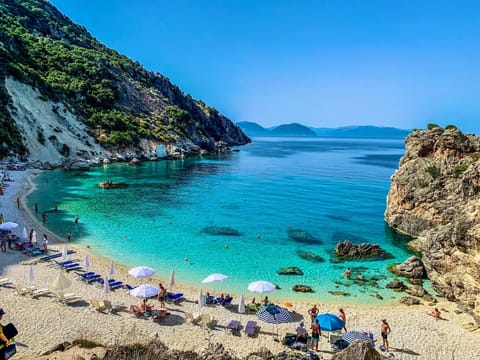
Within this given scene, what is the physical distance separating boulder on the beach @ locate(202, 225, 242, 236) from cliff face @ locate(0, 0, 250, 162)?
5034 cm

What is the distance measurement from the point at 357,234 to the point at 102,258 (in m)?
24.8

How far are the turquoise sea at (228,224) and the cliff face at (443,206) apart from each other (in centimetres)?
304

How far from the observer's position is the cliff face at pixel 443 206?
66.0 feet

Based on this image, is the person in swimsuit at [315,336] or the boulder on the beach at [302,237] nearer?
the person in swimsuit at [315,336]

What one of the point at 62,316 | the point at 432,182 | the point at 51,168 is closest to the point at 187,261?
the point at 62,316

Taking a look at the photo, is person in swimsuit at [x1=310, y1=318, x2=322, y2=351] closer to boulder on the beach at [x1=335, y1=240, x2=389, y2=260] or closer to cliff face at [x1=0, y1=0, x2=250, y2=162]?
boulder on the beach at [x1=335, y1=240, x2=389, y2=260]

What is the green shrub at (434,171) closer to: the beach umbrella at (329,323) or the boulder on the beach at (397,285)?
the boulder on the beach at (397,285)

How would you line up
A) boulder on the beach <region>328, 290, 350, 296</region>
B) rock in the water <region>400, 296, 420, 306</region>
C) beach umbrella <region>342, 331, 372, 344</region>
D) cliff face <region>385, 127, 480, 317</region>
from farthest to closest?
boulder on the beach <region>328, 290, 350, 296</region>
rock in the water <region>400, 296, 420, 306</region>
cliff face <region>385, 127, 480, 317</region>
beach umbrella <region>342, 331, 372, 344</region>

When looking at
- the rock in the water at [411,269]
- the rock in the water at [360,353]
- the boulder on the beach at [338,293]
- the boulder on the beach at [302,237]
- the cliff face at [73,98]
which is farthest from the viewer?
the cliff face at [73,98]

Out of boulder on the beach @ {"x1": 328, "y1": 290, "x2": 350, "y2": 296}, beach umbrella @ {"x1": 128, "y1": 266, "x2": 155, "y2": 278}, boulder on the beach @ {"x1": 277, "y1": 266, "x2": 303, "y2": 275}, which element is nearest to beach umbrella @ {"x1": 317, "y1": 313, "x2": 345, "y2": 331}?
boulder on the beach @ {"x1": 328, "y1": 290, "x2": 350, "y2": 296}

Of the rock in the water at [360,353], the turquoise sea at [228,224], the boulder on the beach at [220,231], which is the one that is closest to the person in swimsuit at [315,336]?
the rock in the water at [360,353]

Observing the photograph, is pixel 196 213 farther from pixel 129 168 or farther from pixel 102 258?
pixel 129 168

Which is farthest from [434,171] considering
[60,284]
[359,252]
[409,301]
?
[60,284]

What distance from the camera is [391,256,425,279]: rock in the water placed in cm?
2489
